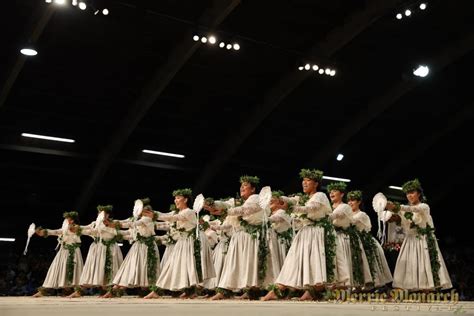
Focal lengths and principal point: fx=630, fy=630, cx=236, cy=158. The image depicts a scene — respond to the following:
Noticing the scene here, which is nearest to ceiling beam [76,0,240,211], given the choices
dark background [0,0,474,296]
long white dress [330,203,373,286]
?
dark background [0,0,474,296]

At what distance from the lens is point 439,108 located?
2064cm

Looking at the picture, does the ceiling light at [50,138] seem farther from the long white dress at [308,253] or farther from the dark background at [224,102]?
the long white dress at [308,253]

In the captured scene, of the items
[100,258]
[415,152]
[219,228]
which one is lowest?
[100,258]

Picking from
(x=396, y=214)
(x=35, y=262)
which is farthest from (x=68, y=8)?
(x=35, y=262)

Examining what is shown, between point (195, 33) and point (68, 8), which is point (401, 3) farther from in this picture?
point (68, 8)

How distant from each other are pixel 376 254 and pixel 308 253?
254cm

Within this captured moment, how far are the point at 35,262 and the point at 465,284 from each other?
14887 mm

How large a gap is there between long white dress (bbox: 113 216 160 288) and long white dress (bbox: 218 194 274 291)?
2.86m

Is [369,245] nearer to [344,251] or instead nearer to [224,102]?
[344,251]

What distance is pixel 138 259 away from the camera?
39.2 feet

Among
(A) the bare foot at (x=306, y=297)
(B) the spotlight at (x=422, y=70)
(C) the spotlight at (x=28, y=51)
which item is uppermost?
(B) the spotlight at (x=422, y=70)

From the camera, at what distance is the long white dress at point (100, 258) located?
43.9 ft

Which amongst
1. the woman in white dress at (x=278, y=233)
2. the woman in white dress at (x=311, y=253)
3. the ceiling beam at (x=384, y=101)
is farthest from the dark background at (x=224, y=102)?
the woman in white dress at (x=311, y=253)

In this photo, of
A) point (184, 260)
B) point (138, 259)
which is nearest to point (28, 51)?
point (138, 259)
